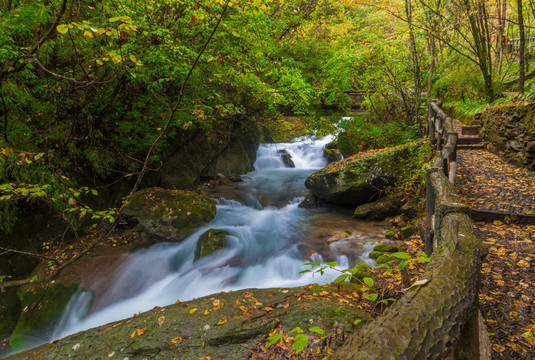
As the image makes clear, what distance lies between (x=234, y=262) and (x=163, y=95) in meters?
4.88

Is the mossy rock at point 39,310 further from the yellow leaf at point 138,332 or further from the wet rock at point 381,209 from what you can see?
the wet rock at point 381,209

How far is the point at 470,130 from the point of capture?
10.0 meters

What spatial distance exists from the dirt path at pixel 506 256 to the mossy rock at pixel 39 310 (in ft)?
24.8

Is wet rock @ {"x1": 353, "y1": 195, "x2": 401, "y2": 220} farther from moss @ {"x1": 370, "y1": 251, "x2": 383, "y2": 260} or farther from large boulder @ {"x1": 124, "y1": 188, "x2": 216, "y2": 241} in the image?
large boulder @ {"x1": 124, "y1": 188, "x2": 216, "y2": 241}

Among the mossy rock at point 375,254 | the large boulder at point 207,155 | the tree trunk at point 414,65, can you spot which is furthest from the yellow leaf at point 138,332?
the tree trunk at point 414,65

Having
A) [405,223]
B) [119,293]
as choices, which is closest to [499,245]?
[405,223]

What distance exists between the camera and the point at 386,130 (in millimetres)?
11469

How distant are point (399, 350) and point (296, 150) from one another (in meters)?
19.3

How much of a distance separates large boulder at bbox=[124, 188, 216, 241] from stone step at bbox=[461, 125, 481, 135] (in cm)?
983

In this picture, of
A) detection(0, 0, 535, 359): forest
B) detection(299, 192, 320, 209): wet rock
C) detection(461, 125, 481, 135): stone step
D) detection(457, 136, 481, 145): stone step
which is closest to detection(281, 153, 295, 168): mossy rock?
detection(0, 0, 535, 359): forest

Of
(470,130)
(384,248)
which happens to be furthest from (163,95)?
(470,130)

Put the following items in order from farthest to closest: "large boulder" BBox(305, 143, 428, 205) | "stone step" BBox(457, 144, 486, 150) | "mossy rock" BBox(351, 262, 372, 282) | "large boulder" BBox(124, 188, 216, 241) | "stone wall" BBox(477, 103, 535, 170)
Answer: "stone step" BBox(457, 144, 486, 150)
"large boulder" BBox(305, 143, 428, 205)
"large boulder" BBox(124, 188, 216, 241)
"stone wall" BBox(477, 103, 535, 170)
"mossy rock" BBox(351, 262, 372, 282)

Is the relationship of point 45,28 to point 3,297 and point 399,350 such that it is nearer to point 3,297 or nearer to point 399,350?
point 3,297

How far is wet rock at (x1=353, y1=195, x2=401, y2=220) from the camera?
8117 millimetres
